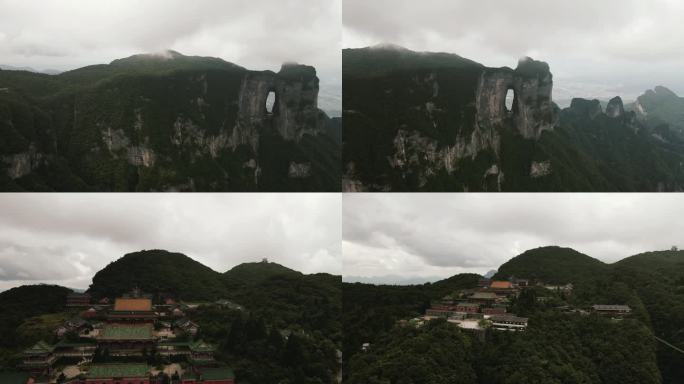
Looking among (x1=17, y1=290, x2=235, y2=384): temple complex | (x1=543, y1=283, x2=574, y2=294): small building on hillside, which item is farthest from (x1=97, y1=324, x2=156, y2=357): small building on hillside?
(x1=543, y1=283, x2=574, y2=294): small building on hillside

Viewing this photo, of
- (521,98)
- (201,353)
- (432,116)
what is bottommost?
(201,353)

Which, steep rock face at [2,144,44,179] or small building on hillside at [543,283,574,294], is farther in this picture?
small building on hillside at [543,283,574,294]

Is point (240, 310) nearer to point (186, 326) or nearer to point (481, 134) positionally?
point (186, 326)

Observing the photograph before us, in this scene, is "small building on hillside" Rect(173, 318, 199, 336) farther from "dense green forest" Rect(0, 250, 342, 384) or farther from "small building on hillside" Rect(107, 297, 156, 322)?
"small building on hillside" Rect(107, 297, 156, 322)

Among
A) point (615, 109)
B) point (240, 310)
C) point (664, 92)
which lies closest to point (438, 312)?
point (240, 310)

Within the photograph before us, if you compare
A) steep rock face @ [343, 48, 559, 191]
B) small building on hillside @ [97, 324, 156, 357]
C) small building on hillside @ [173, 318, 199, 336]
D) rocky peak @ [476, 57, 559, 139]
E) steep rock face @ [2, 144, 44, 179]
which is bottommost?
small building on hillside @ [97, 324, 156, 357]

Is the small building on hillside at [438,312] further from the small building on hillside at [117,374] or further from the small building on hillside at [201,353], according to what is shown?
the small building on hillside at [117,374]
